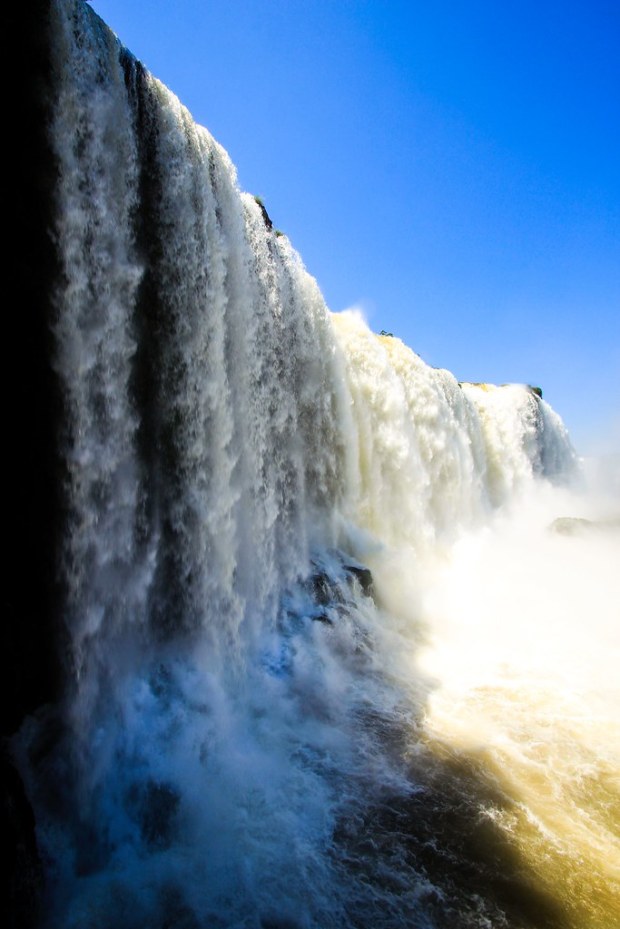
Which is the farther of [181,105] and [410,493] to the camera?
[410,493]

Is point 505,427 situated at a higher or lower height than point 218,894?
higher

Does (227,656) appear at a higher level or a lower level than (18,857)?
higher

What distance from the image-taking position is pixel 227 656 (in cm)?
736

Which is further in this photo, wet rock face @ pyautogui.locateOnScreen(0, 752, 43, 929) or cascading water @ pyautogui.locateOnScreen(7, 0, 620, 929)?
cascading water @ pyautogui.locateOnScreen(7, 0, 620, 929)

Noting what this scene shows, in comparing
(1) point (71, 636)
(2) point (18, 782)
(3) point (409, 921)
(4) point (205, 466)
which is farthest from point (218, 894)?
(4) point (205, 466)

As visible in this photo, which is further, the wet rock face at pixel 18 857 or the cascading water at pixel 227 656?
the cascading water at pixel 227 656

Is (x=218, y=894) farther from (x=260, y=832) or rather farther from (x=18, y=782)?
(x=18, y=782)

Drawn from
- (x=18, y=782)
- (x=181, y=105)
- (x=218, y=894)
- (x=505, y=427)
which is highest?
(x=505, y=427)

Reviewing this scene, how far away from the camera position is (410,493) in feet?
47.8

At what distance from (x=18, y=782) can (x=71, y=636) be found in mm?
1665

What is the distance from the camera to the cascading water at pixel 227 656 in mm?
4203

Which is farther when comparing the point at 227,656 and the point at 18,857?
the point at 227,656

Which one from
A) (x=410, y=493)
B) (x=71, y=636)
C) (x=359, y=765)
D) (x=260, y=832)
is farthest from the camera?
(x=410, y=493)

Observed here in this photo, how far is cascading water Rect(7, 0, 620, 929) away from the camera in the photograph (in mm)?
4203
